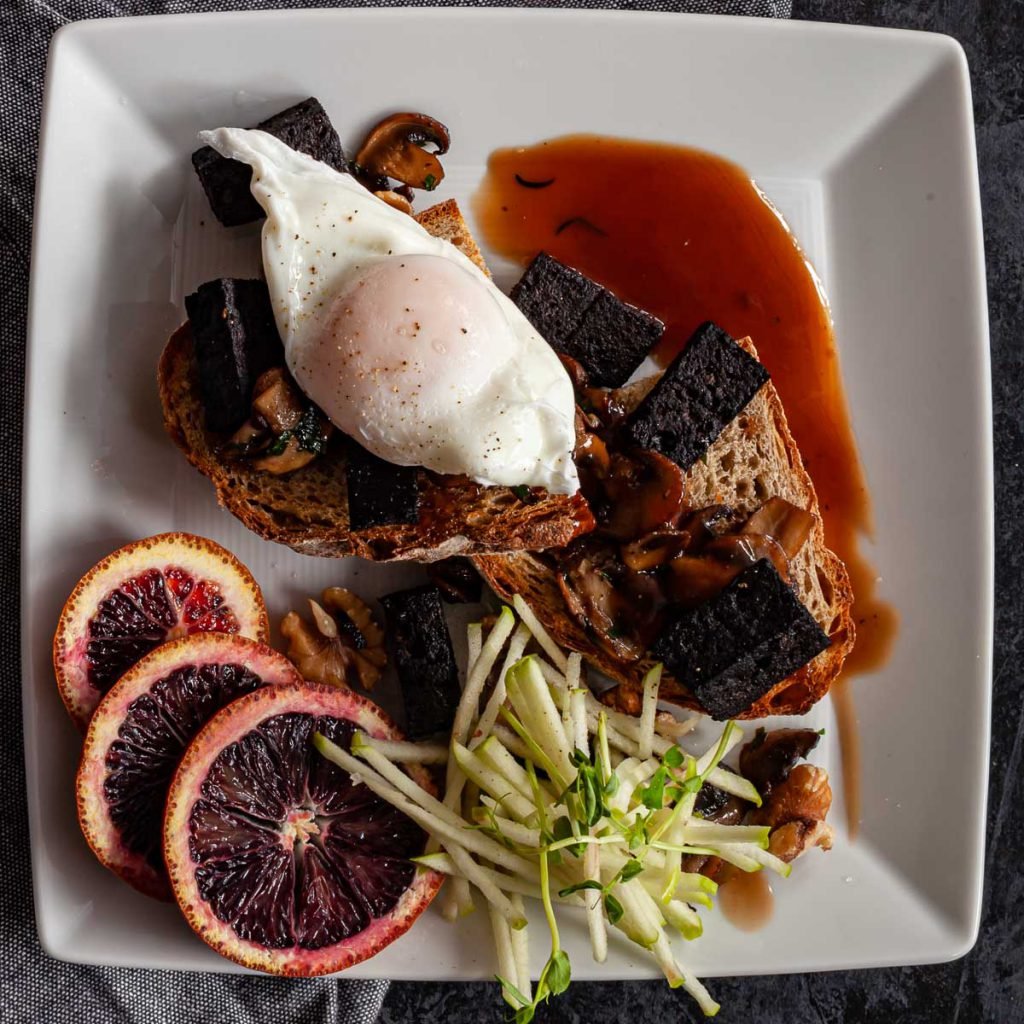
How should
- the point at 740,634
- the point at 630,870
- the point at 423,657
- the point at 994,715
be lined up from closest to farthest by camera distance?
1. the point at 630,870
2. the point at 740,634
3. the point at 423,657
4. the point at 994,715

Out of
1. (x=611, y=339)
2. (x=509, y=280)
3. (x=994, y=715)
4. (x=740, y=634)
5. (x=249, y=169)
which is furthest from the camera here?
(x=994, y=715)

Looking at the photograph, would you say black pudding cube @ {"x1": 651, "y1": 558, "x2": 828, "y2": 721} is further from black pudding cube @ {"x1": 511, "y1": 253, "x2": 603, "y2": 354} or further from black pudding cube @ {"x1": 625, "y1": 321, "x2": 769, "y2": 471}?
black pudding cube @ {"x1": 511, "y1": 253, "x2": 603, "y2": 354}

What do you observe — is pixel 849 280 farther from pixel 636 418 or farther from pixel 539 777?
pixel 539 777

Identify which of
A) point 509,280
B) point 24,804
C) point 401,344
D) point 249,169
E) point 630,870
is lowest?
point 24,804

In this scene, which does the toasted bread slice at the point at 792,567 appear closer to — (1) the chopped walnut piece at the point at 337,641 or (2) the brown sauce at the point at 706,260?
(2) the brown sauce at the point at 706,260

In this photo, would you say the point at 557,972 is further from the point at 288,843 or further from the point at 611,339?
the point at 611,339

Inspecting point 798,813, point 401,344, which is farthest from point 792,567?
point 401,344
